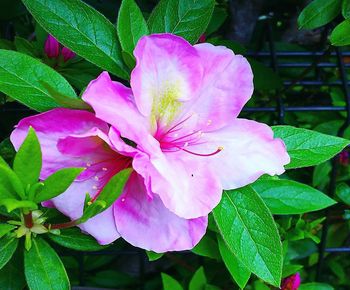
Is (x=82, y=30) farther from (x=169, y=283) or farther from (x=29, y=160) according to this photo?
(x=169, y=283)

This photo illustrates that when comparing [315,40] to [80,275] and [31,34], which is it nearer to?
[31,34]

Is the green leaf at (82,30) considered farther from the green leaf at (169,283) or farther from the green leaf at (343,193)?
the green leaf at (343,193)

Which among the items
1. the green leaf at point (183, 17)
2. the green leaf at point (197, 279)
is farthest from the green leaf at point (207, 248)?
the green leaf at point (183, 17)

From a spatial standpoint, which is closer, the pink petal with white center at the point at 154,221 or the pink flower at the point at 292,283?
the pink petal with white center at the point at 154,221

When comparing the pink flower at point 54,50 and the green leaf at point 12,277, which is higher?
the pink flower at point 54,50

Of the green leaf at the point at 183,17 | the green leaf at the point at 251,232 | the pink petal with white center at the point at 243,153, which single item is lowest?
the green leaf at the point at 251,232

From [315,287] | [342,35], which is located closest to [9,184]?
[342,35]

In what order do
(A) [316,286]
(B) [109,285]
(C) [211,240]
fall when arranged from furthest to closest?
(B) [109,285]
(A) [316,286]
(C) [211,240]

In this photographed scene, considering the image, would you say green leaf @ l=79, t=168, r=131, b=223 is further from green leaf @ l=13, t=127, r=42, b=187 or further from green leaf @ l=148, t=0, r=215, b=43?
green leaf @ l=148, t=0, r=215, b=43

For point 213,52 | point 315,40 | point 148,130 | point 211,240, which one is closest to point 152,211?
point 148,130
